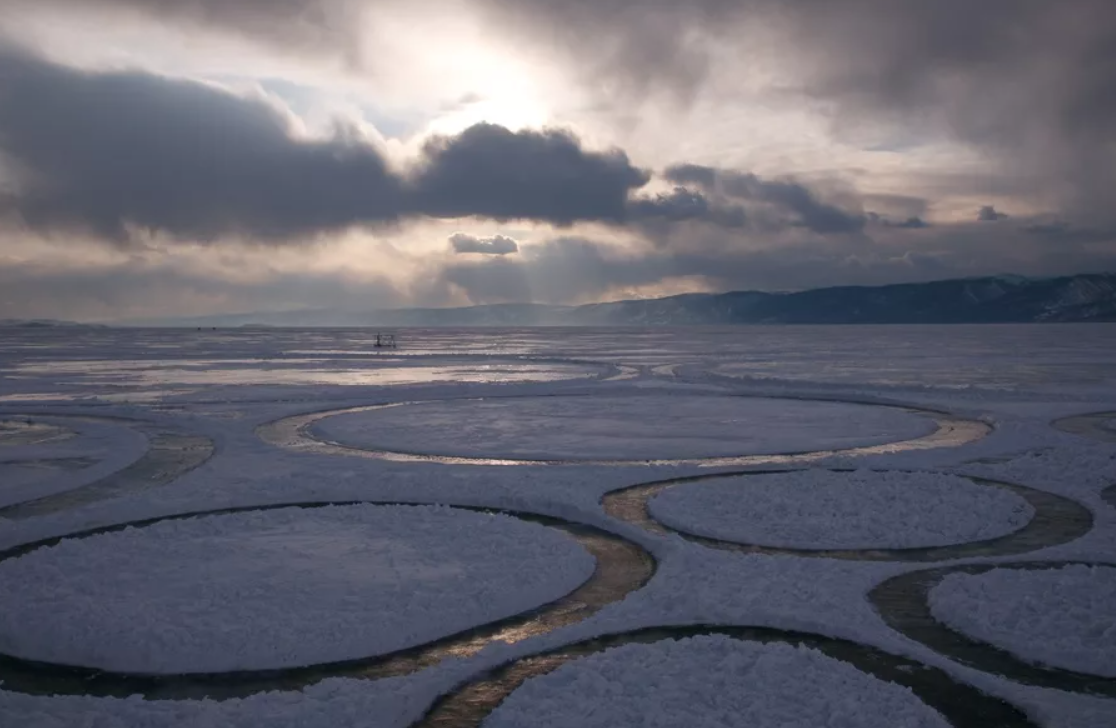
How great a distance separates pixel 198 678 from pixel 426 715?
2.30 metres

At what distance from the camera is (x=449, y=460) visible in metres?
19.1

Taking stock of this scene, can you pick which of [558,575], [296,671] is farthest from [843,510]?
[296,671]

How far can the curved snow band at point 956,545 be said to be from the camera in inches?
453

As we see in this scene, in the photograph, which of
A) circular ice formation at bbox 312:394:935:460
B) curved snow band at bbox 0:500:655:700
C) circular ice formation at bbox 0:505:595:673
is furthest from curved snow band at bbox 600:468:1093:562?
circular ice formation at bbox 312:394:935:460

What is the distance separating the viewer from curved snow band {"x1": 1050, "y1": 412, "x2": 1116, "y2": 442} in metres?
21.8

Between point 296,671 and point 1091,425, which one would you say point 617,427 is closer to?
point 1091,425

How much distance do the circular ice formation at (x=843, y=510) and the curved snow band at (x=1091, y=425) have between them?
28.7 feet

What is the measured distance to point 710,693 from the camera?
7.25 metres

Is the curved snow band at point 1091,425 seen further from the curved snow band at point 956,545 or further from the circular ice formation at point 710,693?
the circular ice formation at point 710,693

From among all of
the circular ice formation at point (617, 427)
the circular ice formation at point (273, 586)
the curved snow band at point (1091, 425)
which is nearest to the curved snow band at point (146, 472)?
the circular ice formation at point (273, 586)

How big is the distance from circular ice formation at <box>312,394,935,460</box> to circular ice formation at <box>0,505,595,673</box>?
22.9 ft

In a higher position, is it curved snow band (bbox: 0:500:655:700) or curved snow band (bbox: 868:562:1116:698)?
curved snow band (bbox: 0:500:655:700)

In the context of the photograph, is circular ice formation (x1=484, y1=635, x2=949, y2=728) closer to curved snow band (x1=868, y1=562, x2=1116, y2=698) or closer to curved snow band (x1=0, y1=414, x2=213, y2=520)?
curved snow band (x1=868, y1=562, x2=1116, y2=698)

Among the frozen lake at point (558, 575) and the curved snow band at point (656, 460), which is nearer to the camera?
the frozen lake at point (558, 575)
